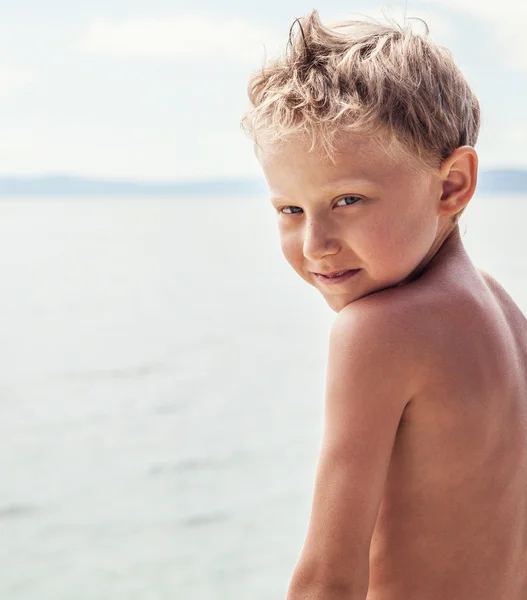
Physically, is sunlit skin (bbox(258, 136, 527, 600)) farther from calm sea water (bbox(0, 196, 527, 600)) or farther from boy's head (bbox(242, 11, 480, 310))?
calm sea water (bbox(0, 196, 527, 600))

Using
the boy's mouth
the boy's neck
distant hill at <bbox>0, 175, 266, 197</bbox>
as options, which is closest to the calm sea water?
the boy's neck

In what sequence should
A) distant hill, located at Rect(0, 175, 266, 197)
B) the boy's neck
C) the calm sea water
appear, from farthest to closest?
distant hill, located at Rect(0, 175, 266, 197), the calm sea water, the boy's neck

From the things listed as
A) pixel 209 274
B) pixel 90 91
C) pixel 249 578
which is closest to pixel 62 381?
pixel 249 578

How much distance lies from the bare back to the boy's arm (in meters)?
0.03

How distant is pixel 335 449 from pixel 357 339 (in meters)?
0.08

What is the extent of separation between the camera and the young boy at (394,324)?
68 cm

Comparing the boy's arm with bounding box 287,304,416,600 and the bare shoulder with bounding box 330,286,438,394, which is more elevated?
the bare shoulder with bounding box 330,286,438,394

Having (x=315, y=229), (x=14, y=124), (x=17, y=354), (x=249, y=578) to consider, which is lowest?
(x=249, y=578)

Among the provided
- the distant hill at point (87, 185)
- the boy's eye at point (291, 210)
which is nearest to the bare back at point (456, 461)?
the boy's eye at point (291, 210)

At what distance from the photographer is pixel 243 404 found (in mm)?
5547

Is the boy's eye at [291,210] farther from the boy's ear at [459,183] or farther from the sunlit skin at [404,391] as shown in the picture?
the boy's ear at [459,183]

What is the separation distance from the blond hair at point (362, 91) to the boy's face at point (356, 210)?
0.02m

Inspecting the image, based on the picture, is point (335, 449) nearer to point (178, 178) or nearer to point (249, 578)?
point (249, 578)

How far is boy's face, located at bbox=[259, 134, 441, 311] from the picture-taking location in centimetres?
70
